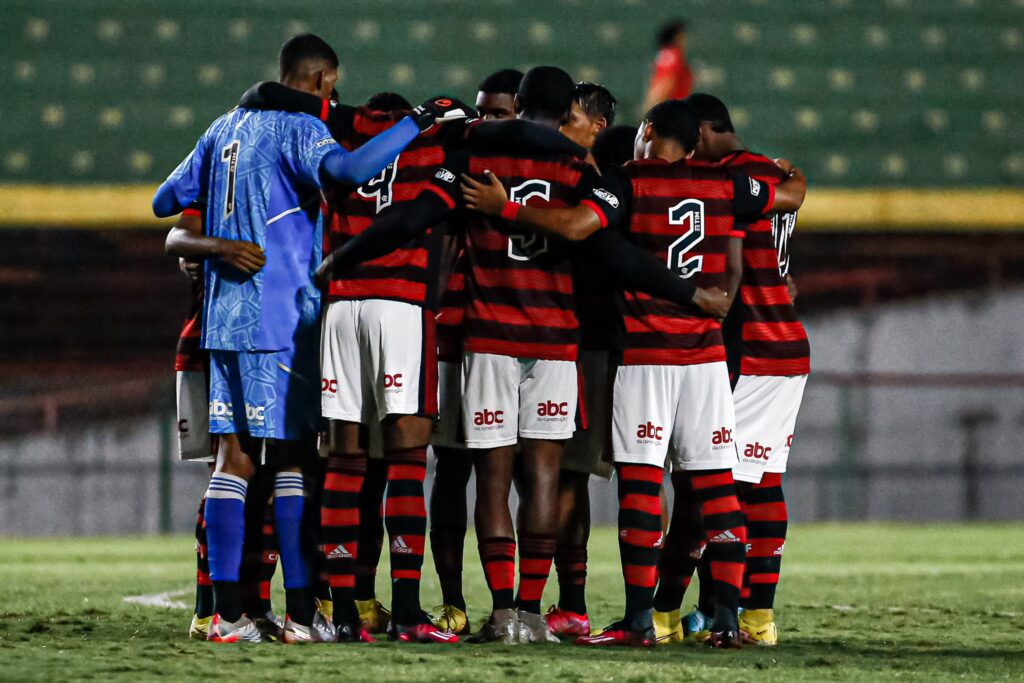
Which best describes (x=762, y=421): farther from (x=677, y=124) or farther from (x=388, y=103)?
(x=388, y=103)

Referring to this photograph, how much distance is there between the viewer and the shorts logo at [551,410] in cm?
402

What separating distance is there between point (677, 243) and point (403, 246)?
0.73 m

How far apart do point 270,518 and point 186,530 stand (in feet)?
21.2

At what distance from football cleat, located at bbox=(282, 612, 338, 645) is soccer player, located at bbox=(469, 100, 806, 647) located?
0.68 meters

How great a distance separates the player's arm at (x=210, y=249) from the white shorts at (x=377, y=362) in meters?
0.25

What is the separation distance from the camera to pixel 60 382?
1071cm

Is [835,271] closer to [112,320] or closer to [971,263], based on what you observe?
[971,263]

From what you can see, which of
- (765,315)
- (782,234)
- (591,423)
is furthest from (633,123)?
(591,423)

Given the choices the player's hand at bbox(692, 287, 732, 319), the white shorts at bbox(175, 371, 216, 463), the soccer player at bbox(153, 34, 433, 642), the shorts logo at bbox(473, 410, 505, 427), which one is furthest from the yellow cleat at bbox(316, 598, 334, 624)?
the player's hand at bbox(692, 287, 732, 319)

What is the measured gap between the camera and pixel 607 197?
13.0ft

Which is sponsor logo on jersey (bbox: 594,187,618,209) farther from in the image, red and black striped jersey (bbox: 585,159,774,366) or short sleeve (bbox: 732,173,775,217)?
short sleeve (bbox: 732,173,775,217)

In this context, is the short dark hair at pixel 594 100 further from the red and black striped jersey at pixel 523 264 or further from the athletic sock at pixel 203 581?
the athletic sock at pixel 203 581

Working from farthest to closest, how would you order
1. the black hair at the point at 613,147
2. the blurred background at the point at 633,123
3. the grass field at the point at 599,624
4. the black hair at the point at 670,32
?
1. the black hair at the point at 670,32
2. the blurred background at the point at 633,123
3. the black hair at the point at 613,147
4. the grass field at the point at 599,624

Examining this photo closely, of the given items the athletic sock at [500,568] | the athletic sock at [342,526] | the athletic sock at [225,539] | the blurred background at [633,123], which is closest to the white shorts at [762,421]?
the athletic sock at [500,568]
